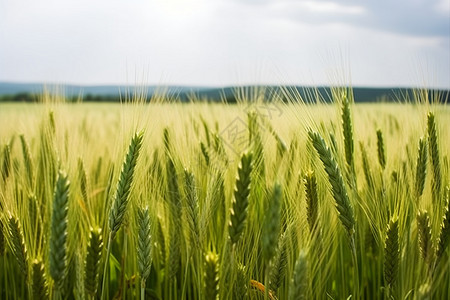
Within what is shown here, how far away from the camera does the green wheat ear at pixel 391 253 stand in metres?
1.44

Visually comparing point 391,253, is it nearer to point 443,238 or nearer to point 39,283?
point 443,238

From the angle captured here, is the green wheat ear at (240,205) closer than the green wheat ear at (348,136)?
Yes

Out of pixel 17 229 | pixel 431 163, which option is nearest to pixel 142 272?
pixel 17 229

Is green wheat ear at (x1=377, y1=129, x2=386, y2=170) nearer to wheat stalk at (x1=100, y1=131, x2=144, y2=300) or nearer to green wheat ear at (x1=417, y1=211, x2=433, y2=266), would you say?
green wheat ear at (x1=417, y1=211, x2=433, y2=266)

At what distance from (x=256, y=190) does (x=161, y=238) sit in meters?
0.38

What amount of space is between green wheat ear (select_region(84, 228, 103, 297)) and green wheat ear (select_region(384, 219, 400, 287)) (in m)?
0.77

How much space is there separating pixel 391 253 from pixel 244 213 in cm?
47

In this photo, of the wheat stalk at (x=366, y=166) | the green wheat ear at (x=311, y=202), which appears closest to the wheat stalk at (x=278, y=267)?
the green wheat ear at (x=311, y=202)

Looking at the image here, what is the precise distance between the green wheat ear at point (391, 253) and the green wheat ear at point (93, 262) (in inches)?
30.2

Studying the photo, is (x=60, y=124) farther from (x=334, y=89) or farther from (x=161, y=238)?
(x=334, y=89)

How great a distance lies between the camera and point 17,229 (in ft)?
4.96

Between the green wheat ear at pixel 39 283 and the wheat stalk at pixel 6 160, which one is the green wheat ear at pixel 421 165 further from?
the wheat stalk at pixel 6 160

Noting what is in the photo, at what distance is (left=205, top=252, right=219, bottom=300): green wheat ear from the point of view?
1276mm

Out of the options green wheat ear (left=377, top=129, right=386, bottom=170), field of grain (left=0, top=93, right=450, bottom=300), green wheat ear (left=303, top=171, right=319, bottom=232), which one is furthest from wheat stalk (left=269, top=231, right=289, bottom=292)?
green wheat ear (left=377, top=129, right=386, bottom=170)
